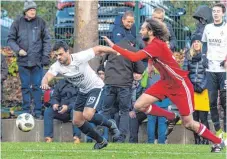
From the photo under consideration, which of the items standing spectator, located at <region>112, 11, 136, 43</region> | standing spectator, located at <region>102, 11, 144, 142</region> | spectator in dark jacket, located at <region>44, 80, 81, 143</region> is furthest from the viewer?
spectator in dark jacket, located at <region>44, 80, 81, 143</region>

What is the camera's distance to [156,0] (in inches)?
800

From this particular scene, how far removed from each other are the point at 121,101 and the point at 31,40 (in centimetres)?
252

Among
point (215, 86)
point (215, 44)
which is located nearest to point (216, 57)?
point (215, 44)

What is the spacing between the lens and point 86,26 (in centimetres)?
2038

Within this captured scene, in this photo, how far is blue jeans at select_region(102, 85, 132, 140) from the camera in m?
17.7

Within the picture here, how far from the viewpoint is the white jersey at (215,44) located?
1691 centimetres

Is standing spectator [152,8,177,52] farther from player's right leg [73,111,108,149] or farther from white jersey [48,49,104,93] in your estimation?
player's right leg [73,111,108,149]

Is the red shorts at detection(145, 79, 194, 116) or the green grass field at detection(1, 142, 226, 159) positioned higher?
the red shorts at detection(145, 79, 194, 116)

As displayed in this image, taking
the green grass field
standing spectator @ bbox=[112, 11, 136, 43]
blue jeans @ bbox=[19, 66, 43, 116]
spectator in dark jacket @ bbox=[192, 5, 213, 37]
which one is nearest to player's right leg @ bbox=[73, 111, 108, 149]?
the green grass field

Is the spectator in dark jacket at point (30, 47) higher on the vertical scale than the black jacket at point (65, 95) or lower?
higher

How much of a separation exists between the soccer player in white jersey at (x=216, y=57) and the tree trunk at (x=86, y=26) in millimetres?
3871

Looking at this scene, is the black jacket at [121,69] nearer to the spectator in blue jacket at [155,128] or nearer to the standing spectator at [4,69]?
the spectator in blue jacket at [155,128]

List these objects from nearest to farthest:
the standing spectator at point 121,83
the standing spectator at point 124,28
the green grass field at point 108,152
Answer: the green grass field at point 108,152
the standing spectator at point 121,83
the standing spectator at point 124,28

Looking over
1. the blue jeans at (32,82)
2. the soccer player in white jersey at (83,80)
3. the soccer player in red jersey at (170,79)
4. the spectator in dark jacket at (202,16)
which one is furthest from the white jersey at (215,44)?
the blue jeans at (32,82)
